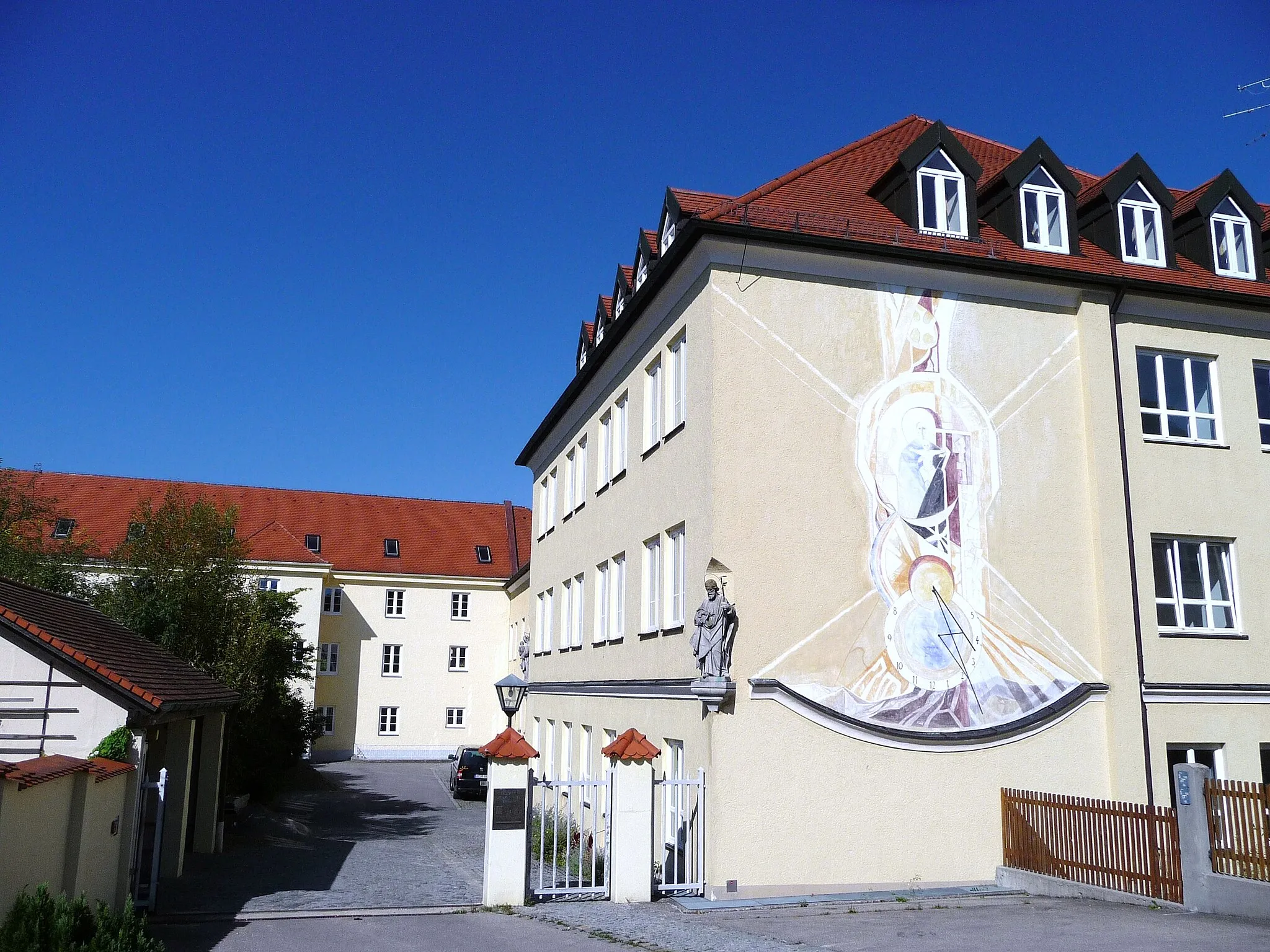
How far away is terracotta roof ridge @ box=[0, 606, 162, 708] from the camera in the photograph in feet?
41.4

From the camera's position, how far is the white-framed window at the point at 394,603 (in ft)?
165

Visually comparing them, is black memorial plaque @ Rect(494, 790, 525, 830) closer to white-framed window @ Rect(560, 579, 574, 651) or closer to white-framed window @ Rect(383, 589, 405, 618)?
white-framed window @ Rect(560, 579, 574, 651)

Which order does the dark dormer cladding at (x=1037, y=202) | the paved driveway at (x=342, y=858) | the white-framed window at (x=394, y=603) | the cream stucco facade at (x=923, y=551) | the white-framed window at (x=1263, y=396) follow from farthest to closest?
the white-framed window at (x=394, y=603)
the white-framed window at (x=1263, y=396)
the dark dormer cladding at (x=1037, y=202)
the paved driveway at (x=342, y=858)
the cream stucco facade at (x=923, y=551)

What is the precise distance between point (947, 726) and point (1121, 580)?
149 inches

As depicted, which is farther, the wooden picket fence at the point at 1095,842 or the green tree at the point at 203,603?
the green tree at the point at 203,603

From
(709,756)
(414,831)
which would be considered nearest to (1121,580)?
(709,756)

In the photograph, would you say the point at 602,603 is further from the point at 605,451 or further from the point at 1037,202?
the point at 1037,202

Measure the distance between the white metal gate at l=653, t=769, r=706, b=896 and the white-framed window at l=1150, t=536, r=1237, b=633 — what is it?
7967 millimetres

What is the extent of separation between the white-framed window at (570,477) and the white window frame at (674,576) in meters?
8.35

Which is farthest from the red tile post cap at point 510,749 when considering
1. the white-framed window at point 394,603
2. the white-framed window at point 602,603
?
the white-framed window at point 394,603

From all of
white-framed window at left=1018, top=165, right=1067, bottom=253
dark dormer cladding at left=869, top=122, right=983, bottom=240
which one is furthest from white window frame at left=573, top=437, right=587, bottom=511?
white-framed window at left=1018, top=165, right=1067, bottom=253

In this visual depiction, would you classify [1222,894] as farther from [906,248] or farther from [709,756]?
[906,248]

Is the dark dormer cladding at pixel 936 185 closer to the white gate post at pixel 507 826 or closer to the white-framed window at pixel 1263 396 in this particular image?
the white-framed window at pixel 1263 396

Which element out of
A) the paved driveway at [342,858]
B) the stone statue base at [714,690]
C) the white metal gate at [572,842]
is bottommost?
the paved driveway at [342,858]
